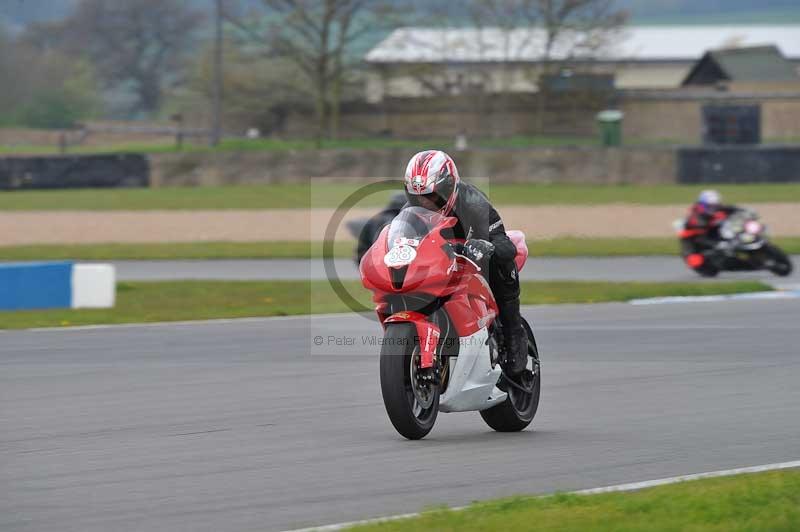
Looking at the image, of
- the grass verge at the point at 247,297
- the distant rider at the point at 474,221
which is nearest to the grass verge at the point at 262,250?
the grass verge at the point at 247,297

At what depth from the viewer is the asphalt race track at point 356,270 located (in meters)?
19.8

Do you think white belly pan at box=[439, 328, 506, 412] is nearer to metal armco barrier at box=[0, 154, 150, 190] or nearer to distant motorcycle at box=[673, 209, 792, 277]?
distant motorcycle at box=[673, 209, 792, 277]

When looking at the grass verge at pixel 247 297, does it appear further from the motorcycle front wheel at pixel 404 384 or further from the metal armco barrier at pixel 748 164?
the metal armco barrier at pixel 748 164

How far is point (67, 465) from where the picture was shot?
254 inches

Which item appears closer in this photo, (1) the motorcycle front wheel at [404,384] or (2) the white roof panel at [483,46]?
(1) the motorcycle front wheel at [404,384]

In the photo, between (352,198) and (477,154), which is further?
(477,154)

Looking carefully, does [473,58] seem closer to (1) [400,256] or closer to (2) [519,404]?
(2) [519,404]

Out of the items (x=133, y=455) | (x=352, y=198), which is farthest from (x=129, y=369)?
(x=352, y=198)

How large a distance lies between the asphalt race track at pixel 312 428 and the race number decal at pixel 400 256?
0.96 meters

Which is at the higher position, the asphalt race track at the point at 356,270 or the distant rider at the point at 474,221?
the distant rider at the point at 474,221

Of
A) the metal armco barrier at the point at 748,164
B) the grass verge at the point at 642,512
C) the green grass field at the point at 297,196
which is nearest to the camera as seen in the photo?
the grass verge at the point at 642,512

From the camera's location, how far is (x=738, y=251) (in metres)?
19.5

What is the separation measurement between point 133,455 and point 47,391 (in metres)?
2.61

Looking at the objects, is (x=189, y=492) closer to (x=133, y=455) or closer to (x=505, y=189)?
(x=133, y=455)
